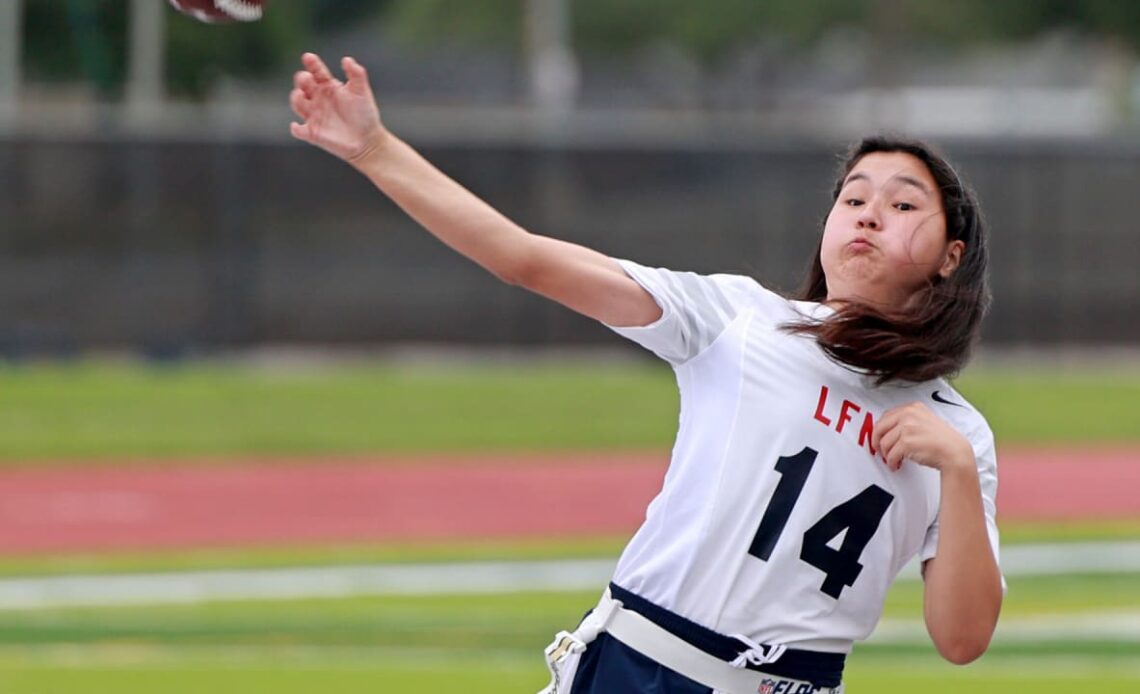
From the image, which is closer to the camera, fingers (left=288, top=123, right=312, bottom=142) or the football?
fingers (left=288, top=123, right=312, bottom=142)

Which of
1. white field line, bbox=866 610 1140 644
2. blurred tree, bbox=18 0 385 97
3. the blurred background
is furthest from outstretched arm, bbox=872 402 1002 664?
blurred tree, bbox=18 0 385 97

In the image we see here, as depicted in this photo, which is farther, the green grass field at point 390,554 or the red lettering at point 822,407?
the green grass field at point 390,554

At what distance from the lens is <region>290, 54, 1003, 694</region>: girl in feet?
10.0

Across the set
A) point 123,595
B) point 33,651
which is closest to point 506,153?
point 123,595

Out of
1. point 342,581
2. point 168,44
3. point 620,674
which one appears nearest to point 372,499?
point 342,581

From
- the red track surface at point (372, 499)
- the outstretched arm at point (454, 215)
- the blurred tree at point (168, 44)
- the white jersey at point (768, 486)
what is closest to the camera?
the outstretched arm at point (454, 215)

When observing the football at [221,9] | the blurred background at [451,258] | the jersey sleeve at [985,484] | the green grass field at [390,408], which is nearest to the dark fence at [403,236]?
the blurred background at [451,258]

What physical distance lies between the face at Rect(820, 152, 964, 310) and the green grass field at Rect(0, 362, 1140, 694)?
5.36 meters

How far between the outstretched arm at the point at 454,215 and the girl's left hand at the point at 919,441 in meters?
0.41

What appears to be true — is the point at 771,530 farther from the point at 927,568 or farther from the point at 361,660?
the point at 361,660

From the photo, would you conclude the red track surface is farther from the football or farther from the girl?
the girl

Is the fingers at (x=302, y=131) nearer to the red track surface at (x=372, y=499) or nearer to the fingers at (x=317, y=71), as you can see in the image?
the fingers at (x=317, y=71)

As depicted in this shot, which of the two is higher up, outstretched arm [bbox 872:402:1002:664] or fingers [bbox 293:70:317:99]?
fingers [bbox 293:70:317:99]

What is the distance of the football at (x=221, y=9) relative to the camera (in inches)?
135
